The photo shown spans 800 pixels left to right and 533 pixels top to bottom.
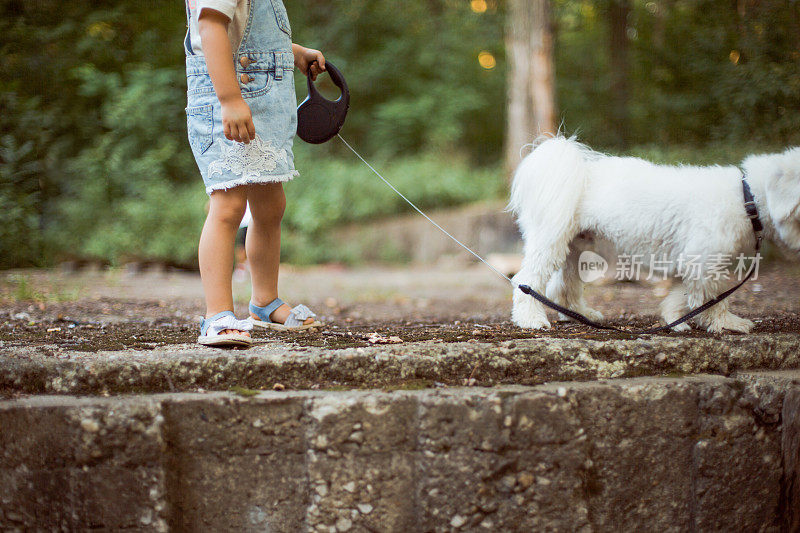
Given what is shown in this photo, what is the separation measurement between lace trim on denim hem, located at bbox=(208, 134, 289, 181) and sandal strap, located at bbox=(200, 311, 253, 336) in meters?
0.52

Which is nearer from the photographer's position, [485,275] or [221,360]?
[221,360]

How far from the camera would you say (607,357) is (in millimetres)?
2250

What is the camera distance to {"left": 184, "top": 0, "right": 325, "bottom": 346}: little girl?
2242 millimetres

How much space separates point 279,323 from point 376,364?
907 mm

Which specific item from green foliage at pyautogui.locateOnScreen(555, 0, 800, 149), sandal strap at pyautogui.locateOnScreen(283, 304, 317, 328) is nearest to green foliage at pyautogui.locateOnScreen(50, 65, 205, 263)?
green foliage at pyautogui.locateOnScreen(555, 0, 800, 149)

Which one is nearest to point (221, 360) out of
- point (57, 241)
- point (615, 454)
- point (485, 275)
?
point (615, 454)

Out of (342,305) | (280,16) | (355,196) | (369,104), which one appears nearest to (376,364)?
(280,16)

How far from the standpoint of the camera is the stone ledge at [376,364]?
1992 millimetres

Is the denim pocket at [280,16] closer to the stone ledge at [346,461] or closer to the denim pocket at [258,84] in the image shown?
the denim pocket at [258,84]

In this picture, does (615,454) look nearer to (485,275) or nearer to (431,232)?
(485,275)

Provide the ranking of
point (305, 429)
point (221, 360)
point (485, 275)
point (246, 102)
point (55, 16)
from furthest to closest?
point (55, 16) < point (485, 275) < point (246, 102) < point (221, 360) < point (305, 429)

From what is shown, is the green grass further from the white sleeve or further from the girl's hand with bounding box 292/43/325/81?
the white sleeve

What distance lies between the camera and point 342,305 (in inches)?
195

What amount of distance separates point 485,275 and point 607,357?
5.76 m
